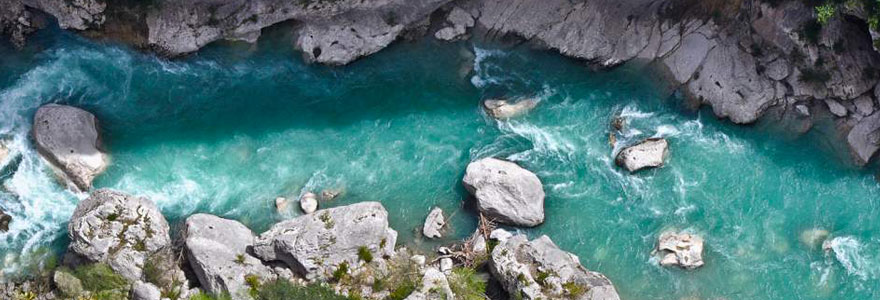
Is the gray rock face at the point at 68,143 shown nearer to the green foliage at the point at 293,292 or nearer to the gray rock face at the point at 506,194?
the green foliage at the point at 293,292

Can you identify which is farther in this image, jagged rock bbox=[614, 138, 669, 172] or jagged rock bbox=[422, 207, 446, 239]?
jagged rock bbox=[614, 138, 669, 172]

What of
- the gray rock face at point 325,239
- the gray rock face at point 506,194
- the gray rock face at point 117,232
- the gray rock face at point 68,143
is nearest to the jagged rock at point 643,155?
the gray rock face at point 506,194

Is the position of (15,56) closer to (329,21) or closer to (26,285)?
(26,285)

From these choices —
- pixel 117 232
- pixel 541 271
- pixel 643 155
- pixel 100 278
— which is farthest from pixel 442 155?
pixel 100 278

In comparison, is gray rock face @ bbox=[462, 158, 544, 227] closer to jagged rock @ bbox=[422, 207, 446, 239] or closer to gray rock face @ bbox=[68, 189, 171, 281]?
jagged rock @ bbox=[422, 207, 446, 239]

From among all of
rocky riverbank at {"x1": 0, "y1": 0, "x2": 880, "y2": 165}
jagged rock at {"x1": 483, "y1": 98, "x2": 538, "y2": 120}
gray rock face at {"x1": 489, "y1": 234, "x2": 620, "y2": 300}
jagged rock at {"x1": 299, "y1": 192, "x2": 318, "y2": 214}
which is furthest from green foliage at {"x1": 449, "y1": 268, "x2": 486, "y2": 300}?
rocky riverbank at {"x1": 0, "y1": 0, "x2": 880, "y2": 165}

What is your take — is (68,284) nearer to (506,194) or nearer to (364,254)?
(364,254)
